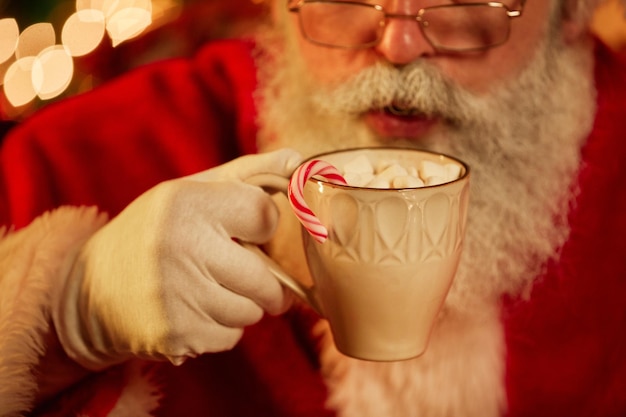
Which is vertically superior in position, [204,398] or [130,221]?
[130,221]

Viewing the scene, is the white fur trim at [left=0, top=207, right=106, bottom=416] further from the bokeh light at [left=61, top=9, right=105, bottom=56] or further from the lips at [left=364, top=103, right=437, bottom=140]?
the bokeh light at [left=61, top=9, right=105, bottom=56]

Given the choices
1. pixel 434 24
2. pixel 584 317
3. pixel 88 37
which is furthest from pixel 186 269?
pixel 88 37

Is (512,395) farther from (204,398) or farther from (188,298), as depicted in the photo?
(188,298)

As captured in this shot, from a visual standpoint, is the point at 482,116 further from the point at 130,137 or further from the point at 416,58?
the point at 130,137

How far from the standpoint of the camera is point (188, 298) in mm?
756

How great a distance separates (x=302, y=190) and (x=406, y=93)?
1.02ft

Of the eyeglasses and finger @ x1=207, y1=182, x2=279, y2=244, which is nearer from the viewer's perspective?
finger @ x1=207, y1=182, x2=279, y2=244

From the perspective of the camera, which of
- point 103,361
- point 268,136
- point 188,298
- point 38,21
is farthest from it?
point 38,21

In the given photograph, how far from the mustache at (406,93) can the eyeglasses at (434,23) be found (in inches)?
2.1

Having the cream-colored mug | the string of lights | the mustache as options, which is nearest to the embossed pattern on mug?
the cream-colored mug

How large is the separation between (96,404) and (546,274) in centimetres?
74

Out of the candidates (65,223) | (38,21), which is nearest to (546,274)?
(65,223)

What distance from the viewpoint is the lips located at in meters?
0.98

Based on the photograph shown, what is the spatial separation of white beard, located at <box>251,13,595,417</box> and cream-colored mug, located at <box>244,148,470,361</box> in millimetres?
250
